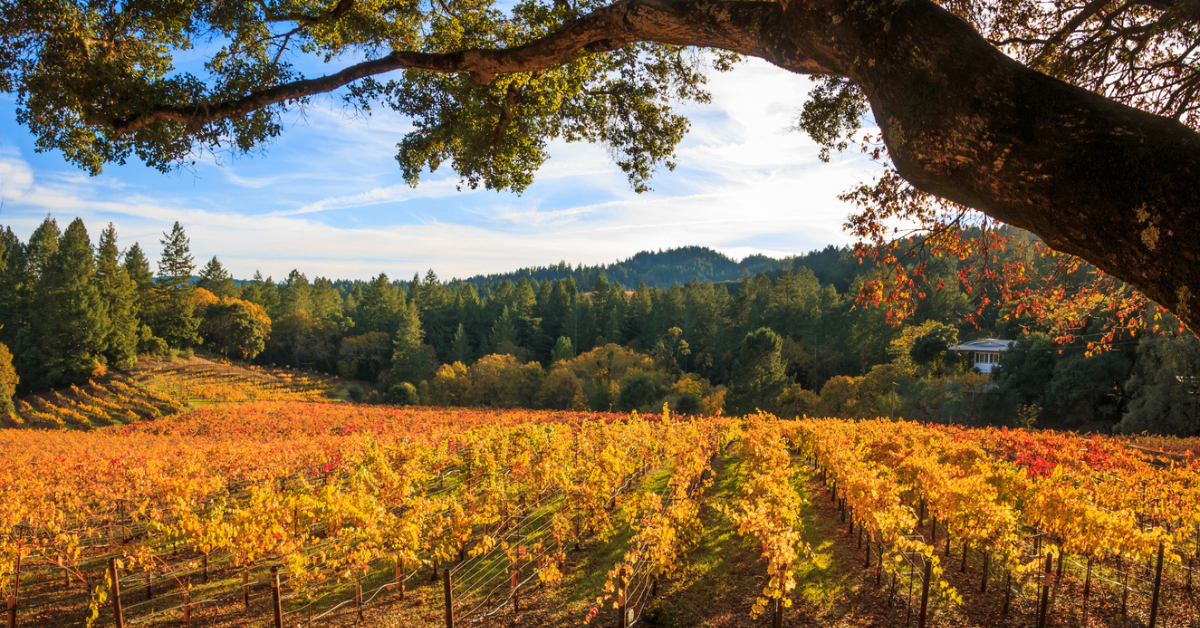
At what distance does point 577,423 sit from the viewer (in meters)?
19.5

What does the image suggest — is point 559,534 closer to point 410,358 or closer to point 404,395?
point 404,395

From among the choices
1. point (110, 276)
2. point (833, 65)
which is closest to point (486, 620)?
point (833, 65)

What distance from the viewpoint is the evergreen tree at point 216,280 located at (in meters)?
61.1

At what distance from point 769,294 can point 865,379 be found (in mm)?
22021

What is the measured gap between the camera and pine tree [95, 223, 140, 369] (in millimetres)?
42625

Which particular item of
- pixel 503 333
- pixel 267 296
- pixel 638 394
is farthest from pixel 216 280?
pixel 638 394

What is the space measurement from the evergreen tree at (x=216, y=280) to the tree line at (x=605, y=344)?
0.51 ft

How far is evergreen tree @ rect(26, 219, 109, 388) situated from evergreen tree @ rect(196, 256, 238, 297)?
19040 mm

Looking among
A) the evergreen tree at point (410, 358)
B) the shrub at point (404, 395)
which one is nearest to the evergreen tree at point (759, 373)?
the shrub at point (404, 395)

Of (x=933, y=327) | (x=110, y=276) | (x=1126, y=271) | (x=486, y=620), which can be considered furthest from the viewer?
(x=110, y=276)

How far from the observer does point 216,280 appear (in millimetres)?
62000

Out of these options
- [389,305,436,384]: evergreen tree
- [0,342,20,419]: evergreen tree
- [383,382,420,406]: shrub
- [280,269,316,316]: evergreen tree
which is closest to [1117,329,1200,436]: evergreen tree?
[383,382,420,406]: shrub

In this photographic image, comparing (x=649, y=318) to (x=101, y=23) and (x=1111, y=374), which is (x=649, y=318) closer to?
(x=1111, y=374)

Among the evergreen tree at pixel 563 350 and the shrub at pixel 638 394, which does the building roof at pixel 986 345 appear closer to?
the shrub at pixel 638 394
